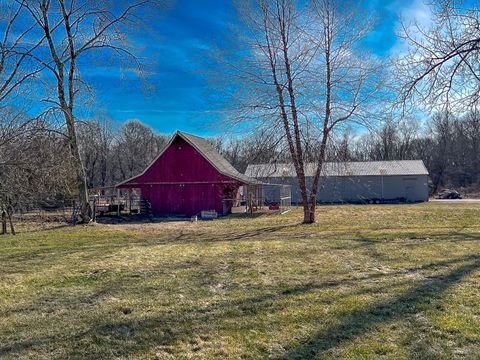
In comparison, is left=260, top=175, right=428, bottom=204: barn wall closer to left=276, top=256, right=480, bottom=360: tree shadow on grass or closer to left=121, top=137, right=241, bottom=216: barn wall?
left=121, top=137, right=241, bottom=216: barn wall

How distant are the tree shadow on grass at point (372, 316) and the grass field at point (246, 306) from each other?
10 millimetres

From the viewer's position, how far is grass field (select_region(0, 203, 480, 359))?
12.2ft

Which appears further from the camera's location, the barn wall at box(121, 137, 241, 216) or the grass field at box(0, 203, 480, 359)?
the barn wall at box(121, 137, 241, 216)

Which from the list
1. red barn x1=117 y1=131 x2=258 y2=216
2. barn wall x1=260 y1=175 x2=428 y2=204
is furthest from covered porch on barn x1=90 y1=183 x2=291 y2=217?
barn wall x1=260 y1=175 x2=428 y2=204

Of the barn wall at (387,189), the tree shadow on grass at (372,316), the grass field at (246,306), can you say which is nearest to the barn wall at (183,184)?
the barn wall at (387,189)

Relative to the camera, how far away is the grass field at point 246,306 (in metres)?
3.71

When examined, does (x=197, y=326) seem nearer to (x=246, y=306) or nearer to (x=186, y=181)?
(x=246, y=306)

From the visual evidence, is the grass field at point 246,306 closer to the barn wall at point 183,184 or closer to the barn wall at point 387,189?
the barn wall at point 183,184

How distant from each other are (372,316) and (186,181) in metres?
24.9

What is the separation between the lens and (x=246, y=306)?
194 inches

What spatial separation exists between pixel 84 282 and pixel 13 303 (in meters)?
1.21

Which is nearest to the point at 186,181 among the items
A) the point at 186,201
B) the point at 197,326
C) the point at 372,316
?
the point at 186,201

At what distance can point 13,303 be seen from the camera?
536 centimetres

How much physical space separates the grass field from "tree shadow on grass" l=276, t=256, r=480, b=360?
0.01m
